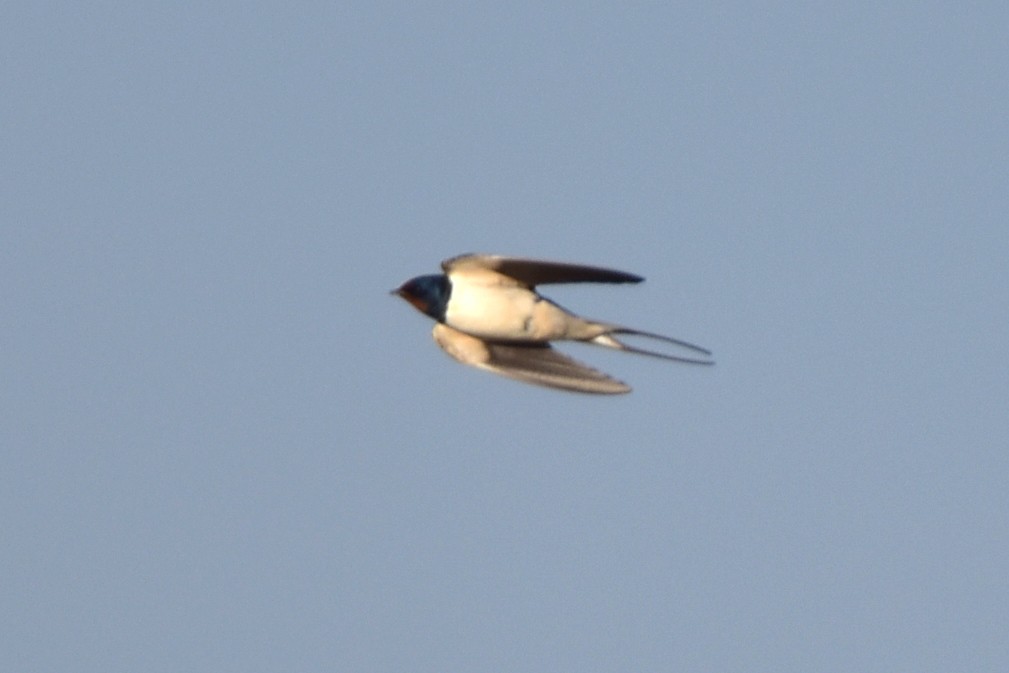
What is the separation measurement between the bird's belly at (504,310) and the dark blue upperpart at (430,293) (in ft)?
0.10

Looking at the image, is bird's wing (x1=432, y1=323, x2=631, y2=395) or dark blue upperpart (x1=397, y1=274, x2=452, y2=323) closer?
dark blue upperpart (x1=397, y1=274, x2=452, y2=323)

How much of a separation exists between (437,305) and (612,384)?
0.69 meters

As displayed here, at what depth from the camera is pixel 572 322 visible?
7.14 m

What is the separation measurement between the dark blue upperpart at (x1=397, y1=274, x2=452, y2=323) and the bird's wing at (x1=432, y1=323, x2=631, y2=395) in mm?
264

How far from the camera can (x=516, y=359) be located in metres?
7.55

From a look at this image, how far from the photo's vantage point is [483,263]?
7035 millimetres

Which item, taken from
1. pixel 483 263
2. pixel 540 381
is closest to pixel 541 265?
pixel 483 263

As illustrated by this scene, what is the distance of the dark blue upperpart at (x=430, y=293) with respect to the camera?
720cm

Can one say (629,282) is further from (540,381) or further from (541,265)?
(540,381)

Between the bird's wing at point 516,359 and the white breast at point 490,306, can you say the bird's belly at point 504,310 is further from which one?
the bird's wing at point 516,359

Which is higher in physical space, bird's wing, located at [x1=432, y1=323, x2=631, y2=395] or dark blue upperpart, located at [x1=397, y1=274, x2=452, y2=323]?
dark blue upperpart, located at [x1=397, y1=274, x2=452, y2=323]

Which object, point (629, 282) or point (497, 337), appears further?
point (497, 337)

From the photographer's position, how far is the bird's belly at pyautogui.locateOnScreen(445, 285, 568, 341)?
714cm

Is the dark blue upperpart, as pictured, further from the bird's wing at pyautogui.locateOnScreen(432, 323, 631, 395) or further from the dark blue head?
the bird's wing at pyautogui.locateOnScreen(432, 323, 631, 395)
